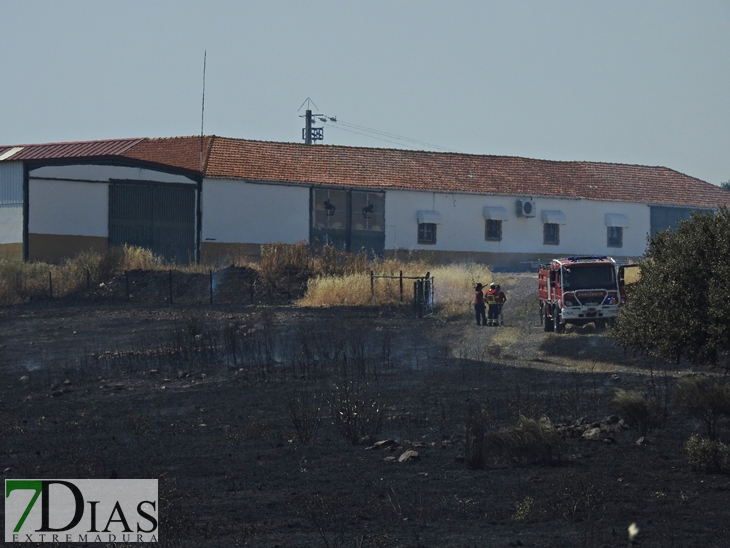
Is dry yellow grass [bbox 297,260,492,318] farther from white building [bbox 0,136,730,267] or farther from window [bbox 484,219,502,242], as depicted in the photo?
window [bbox 484,219,502,242]

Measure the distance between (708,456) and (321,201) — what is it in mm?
39353

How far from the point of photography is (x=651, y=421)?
697 inches

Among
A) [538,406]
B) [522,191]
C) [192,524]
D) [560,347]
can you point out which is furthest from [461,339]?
[522,191]

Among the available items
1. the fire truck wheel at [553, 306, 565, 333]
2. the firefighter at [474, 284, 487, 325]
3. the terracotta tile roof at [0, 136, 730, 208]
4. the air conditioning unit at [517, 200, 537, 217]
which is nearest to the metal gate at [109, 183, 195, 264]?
the terracotta tile roof at [0, 136, 730, 208]

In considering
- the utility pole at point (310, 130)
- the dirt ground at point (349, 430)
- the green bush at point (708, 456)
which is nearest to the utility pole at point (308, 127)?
the utility pole at point (310, 130)

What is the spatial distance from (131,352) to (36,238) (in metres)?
17.7

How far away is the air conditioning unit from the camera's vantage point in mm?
57000

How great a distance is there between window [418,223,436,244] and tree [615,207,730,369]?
121 ft

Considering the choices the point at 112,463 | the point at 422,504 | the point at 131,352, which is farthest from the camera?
the point at 131,352

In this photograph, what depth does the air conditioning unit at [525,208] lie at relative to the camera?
187 feet

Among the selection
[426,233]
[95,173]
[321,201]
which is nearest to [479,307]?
[95,173]

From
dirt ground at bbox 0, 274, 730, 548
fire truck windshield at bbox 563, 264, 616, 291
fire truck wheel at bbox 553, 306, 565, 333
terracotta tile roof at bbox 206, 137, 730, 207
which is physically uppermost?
terracotta tile roof at bbox 206, 137, 730, 207

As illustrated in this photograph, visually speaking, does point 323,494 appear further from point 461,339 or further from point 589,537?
point 461,339

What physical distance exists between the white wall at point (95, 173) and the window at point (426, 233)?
12374mm
